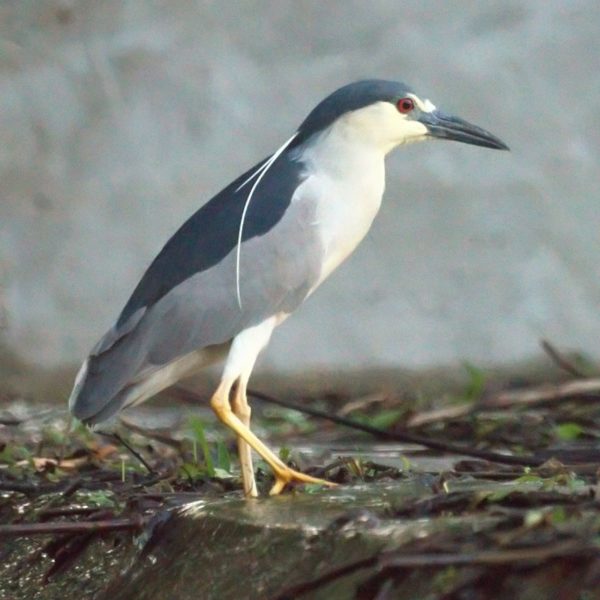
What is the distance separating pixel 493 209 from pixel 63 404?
1.74 meters

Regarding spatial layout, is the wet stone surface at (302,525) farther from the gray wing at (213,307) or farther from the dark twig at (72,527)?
the gray wing at (213,307)

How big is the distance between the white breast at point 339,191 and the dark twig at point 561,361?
161 cm

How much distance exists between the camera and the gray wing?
376cm

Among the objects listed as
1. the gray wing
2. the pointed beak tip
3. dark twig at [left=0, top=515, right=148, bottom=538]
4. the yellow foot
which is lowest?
the yellow foot

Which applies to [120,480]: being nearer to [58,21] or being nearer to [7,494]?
[7,494]

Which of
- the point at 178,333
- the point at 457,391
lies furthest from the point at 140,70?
the point at 178,333

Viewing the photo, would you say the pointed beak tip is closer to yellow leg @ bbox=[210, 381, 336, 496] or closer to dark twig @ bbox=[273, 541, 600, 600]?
yellow leg @ bbox=[210, 381, 336, 496]

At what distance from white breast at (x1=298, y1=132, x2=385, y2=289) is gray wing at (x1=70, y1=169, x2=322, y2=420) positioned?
0.12 feet

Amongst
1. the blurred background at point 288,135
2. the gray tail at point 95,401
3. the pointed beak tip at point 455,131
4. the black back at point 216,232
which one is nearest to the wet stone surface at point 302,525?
the gray tail at point 95,401

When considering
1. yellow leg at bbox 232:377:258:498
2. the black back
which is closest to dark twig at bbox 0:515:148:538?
yellow leg at bbox 232:377:258:498

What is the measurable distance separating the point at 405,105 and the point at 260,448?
1075mm

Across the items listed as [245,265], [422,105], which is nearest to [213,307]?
[245,265]

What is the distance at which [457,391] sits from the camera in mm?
5762

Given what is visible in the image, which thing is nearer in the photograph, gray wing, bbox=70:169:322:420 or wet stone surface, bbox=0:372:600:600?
wet stone surface, bbox=0:372:600:600
